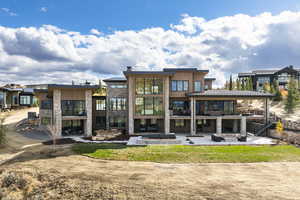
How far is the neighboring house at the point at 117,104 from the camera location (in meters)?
28.7

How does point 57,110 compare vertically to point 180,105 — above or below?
below

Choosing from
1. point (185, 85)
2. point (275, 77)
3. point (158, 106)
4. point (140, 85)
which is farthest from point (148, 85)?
point (275, 77)

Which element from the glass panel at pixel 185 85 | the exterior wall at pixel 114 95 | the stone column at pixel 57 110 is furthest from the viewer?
the exterior wall at pixel 114 95

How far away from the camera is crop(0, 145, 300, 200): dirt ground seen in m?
9.65

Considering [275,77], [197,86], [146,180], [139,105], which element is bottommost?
[146,180]

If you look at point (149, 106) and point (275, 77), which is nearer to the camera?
point (149, 106)

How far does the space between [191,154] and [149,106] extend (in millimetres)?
11685

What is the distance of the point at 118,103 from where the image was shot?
94.9ft

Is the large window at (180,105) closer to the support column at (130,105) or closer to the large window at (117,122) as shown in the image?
the support column at (130,105)

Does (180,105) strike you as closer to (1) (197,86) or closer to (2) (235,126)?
(1) (197,86)

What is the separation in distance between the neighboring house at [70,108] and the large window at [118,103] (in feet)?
13.5

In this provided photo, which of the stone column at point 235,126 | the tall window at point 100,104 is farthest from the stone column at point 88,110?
the stone column at point 235,126

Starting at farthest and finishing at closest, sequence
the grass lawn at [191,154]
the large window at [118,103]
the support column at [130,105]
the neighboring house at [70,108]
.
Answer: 1. the large window at [118,103]
2. the support column at [130,105]
3. the neighboring house at [70,108]
4. the grass lawn at [191,154]

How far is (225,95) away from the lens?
25797mm
